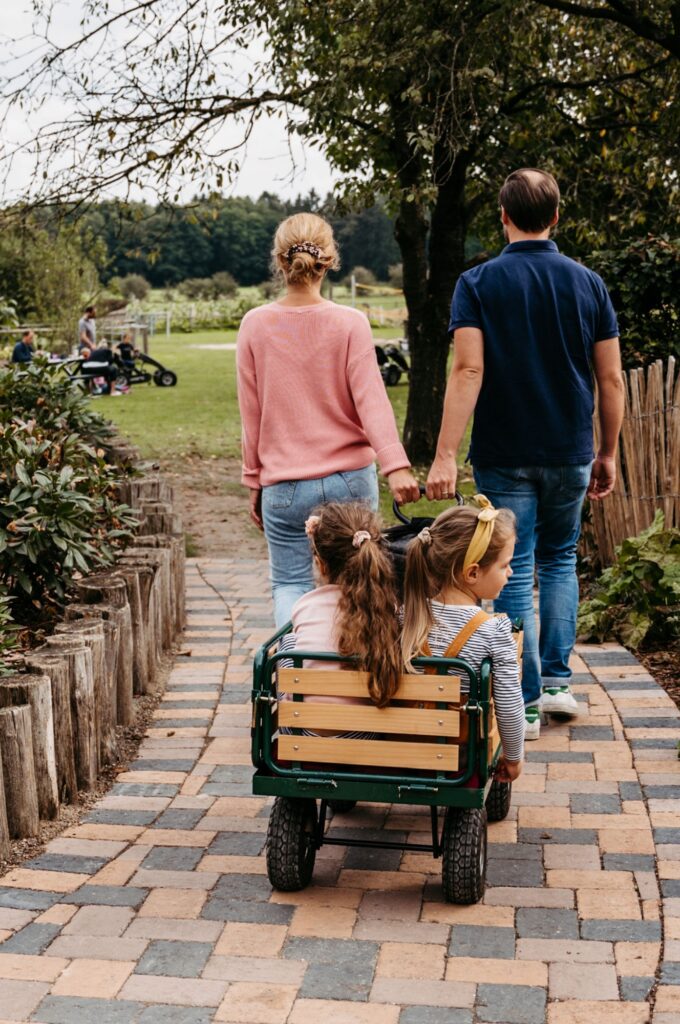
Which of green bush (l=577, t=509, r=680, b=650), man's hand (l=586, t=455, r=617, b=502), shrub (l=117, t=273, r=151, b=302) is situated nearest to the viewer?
man's hand (l=586, t=455, r=617, b=502)

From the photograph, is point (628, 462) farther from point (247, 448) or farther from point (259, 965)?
point (259, 965)

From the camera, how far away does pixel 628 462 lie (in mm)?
6535

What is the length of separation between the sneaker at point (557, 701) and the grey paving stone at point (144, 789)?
1356 millimetres

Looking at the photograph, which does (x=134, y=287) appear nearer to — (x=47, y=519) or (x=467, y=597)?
(x=47, y=519)

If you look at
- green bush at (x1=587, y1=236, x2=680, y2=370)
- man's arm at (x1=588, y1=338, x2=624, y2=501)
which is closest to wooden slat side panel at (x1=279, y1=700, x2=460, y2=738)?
man's arm at (x1=588, y1=338, x2=624, y2=501)

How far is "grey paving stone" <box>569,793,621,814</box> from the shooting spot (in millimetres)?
3734

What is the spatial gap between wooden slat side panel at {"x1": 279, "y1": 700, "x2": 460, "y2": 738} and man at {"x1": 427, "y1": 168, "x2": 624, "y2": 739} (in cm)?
99

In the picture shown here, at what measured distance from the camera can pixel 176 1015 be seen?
8.57 ft

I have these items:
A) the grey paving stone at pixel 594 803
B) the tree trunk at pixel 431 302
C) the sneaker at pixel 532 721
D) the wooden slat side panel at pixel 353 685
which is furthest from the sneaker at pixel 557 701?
the tree trunk at pixel 431 302

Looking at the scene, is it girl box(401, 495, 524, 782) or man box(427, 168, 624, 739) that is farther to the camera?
man box(427, 168, 624, 739)

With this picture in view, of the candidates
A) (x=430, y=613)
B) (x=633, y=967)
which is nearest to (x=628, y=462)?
(x=430, y=613)

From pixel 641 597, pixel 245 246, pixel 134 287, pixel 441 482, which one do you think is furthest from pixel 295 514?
pixel 245 246

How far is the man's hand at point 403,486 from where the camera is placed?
3.59m

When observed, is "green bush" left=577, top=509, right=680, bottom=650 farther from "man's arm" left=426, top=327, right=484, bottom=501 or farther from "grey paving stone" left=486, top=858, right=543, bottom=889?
"grey paving stone" left=486, top=858, right=543, bottom=889
